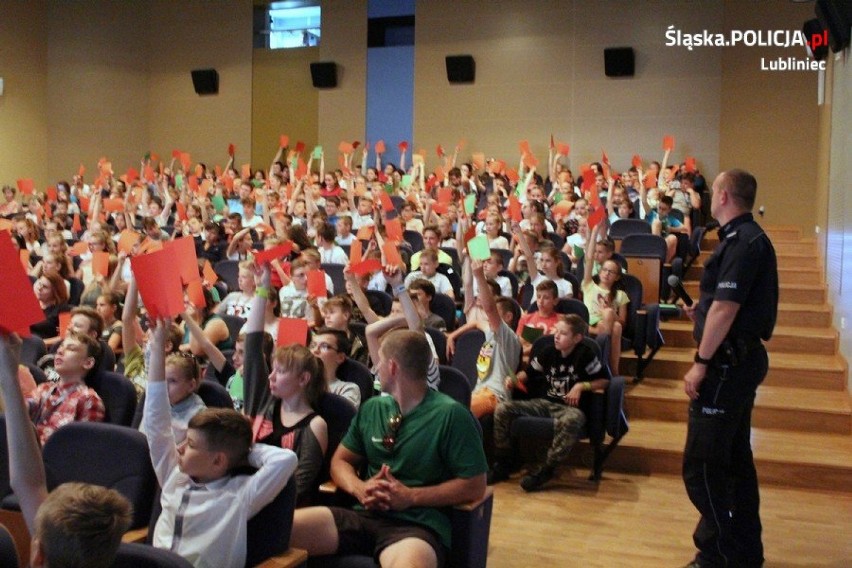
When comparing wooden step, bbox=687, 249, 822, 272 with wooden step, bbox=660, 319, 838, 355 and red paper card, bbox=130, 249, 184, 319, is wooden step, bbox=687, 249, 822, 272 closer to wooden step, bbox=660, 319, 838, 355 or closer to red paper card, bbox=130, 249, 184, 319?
wooden step, bbox=660, 319, 838, 355

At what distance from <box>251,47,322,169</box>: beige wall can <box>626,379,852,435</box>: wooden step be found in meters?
9.77

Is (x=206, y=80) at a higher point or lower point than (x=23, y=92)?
higher

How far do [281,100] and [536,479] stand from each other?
1119 cm

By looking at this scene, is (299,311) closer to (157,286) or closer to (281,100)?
(157,286)

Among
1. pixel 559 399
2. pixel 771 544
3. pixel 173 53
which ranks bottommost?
pixel 771 544

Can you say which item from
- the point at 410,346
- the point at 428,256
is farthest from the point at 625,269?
the point at 410,346

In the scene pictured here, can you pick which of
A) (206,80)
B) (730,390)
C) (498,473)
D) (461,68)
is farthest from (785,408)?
(206,80)

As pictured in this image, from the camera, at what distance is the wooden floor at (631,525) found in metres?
3.94

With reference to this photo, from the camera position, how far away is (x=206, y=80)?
49.9ft

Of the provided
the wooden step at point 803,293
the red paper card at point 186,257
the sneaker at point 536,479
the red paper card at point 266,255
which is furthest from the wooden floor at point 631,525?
the wooden step at point 803,293

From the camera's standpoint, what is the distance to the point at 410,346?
2.97 metres

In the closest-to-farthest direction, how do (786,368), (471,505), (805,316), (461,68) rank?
(471,505), (786,368), (805,316), (461,68)

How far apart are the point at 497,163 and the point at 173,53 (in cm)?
633

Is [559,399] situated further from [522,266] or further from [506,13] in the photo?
[506,13]
